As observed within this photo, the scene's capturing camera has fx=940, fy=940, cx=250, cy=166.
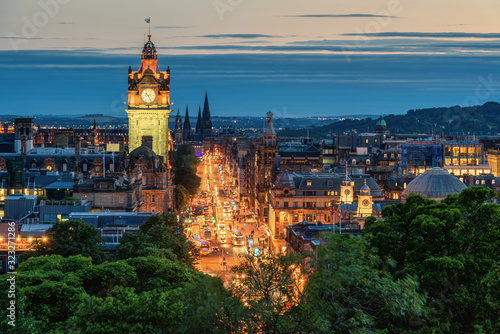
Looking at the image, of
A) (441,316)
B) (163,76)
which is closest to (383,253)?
(441,316)

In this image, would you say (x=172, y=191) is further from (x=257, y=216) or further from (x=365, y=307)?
(x=365, y=307)

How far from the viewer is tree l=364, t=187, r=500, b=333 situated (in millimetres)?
60594

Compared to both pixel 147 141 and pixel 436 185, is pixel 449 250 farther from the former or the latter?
pixel 147 141

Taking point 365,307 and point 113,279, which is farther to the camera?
point 113,279

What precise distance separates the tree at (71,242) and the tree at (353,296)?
1507 inches

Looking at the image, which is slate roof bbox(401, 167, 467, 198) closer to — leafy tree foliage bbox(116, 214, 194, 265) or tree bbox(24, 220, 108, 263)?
leafy tree foliage bbox(116, 214, 194, 265)

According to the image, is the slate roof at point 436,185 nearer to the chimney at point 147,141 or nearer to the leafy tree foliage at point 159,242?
the leafy tree foliage at point 159,242

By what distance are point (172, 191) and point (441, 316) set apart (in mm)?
117192

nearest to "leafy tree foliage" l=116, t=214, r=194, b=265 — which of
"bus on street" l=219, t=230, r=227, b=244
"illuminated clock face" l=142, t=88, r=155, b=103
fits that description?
"bus on street" l=219, t=230, r=227, b=244

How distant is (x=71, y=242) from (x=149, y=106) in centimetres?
9000

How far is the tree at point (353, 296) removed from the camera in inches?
1997

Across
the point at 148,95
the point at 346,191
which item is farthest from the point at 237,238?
the point at 148,95

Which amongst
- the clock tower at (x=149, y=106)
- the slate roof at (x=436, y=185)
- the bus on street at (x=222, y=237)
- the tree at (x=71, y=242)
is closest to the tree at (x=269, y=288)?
the tree at (x=71, y=242)

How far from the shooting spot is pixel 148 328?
188 feet
